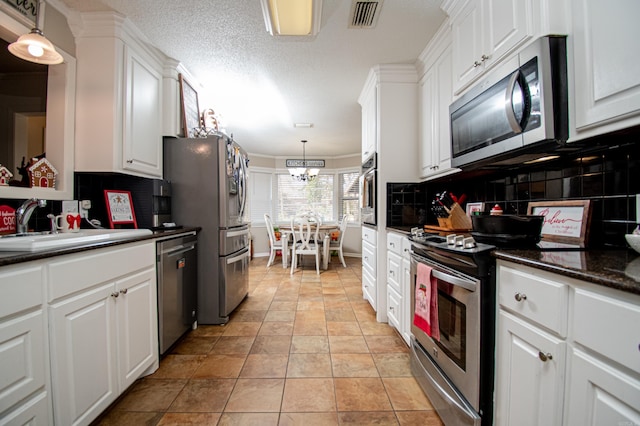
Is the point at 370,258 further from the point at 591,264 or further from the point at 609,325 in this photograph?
the point at 609,325

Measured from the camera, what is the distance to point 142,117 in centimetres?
221

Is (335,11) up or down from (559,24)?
up

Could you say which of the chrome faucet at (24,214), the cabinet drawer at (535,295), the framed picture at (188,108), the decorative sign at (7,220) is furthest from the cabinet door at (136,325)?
the cabinet drawer at (535,295)

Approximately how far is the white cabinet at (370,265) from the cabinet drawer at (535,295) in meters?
1.70

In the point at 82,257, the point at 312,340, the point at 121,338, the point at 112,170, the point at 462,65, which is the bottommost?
the point at 312,340

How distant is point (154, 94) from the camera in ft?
7.76

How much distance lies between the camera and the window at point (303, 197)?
6703 millimetres

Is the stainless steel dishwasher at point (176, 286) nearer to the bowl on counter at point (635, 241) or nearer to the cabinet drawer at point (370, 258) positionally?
the cabinet drawer at point (370, 258)

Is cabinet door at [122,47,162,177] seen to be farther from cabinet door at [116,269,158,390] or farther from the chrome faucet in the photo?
cabinet door at [116,269,158,390]

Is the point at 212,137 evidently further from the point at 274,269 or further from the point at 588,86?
the point at 274,269

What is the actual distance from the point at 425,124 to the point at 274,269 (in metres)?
3.66

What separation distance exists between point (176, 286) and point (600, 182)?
272cm

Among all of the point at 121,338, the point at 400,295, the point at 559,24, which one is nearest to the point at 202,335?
the point at 121,338

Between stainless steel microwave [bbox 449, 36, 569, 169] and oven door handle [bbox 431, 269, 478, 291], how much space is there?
0.67 metres
